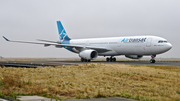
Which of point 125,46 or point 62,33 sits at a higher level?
point 62,33

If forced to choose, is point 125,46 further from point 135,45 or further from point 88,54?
point 88,54

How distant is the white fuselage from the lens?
29094 millimetres

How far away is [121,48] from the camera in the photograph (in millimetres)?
33250

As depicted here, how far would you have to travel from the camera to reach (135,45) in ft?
102

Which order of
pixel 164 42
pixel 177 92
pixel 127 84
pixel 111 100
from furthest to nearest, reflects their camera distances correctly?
pixel 164 42 → pixel 127 84 → pixel 177 92 → pixel 111 100

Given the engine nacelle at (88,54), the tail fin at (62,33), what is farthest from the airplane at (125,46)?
the tail fin at (62,33)

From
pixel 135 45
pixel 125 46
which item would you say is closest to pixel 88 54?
pixel 125 46

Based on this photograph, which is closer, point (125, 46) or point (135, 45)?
point (135, 45)

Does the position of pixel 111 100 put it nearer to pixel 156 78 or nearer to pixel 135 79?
pixel 135 79

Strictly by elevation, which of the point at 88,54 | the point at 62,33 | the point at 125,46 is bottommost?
the point at 88,54

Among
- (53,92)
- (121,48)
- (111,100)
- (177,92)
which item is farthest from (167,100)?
(121,48)

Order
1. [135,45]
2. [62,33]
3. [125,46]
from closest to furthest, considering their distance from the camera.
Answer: [135,45]
[125,46]
[62,33]

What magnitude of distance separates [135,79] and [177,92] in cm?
366

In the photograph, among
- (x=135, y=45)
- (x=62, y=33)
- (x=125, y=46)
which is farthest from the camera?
(x=62, y=33)
